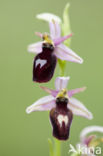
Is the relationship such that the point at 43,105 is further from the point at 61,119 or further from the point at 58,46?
the point at 58,46

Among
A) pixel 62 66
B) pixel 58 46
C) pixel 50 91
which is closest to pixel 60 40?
pixel 58 46

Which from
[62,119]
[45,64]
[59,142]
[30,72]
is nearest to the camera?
[62,119]

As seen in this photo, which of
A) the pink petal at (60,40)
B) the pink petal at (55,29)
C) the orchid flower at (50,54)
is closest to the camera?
the orchid flower at (50,54)

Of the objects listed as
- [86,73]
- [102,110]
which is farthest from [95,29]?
[102,110]

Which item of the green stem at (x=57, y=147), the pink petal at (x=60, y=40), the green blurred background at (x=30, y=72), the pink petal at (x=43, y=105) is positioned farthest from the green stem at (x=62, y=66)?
the green blurred background at (x=30, y=72)

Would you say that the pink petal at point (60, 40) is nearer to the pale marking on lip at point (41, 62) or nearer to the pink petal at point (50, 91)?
the pale marking on lip at point (41, 62)

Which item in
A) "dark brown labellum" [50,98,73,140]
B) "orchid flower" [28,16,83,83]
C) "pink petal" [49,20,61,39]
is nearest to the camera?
"dark brown labellum" [50,98,73,140]

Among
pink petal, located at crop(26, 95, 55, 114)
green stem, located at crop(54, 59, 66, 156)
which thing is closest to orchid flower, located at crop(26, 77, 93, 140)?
pink petal, located at crop(26, 95, 55, 114)

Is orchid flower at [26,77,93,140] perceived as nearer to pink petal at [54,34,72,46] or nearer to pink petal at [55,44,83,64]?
pink petal at [55,44,83,64]
